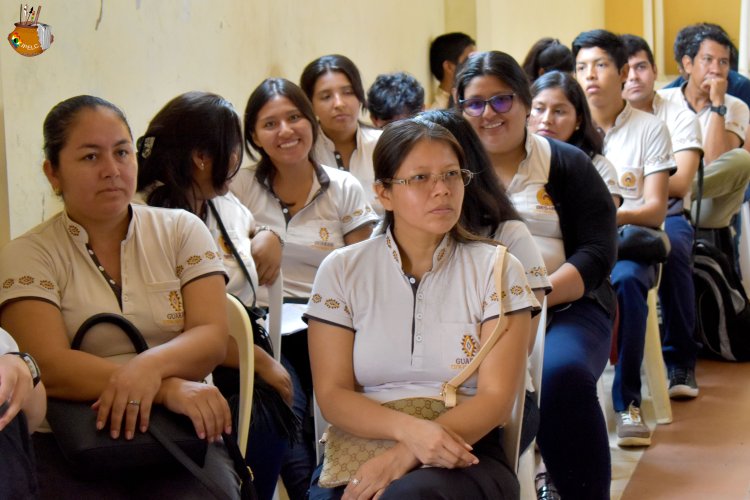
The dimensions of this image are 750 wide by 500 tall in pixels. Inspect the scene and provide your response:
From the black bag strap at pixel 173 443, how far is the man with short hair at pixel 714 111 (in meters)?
3.28

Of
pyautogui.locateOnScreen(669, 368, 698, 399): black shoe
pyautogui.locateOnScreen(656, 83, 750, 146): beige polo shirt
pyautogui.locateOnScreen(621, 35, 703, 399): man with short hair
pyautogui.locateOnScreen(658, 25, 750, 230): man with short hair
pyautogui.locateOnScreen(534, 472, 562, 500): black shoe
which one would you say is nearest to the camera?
pyautogui.locateOnScreen(534, 472, 562, 500): black shoe

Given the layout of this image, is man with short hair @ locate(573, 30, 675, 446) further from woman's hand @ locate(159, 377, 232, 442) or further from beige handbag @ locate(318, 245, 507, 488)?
woman's hand @ locate(159, 377, 232, 442)

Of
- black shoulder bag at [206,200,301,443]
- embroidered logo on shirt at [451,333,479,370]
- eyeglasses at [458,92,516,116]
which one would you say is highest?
eyeglasses at [458,92,516,116]

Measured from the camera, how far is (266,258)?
9.36 ft

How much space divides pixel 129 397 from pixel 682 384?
2.84m

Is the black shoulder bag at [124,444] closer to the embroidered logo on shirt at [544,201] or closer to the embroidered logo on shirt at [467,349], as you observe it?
the embroidered logo on shirt at [467,349]

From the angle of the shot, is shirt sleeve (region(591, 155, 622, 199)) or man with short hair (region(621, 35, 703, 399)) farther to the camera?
man with short hair (region(621, 35, 703, 399))

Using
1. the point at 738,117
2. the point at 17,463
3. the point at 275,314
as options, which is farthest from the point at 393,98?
the point at 17,463

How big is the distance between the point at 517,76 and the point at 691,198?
83.3 inches

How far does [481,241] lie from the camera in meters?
2.35

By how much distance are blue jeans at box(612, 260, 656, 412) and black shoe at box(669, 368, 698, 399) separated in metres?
0.47

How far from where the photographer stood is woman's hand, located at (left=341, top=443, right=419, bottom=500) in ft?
6.68

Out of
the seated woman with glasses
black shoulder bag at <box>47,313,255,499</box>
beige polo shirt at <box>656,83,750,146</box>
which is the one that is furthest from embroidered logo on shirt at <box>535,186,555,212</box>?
beige polo shirt at <box>656,83,750,146</box>

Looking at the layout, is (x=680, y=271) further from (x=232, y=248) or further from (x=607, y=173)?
(x=232, y=248)
